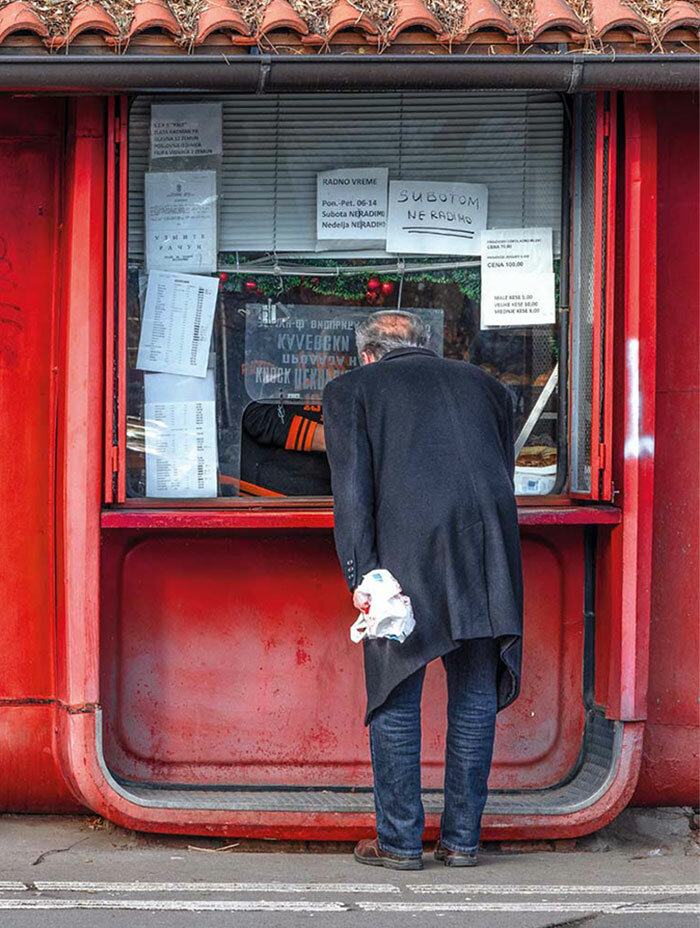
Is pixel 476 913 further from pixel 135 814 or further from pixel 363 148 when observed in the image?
pixel 363 148

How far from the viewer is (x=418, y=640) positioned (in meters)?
4.71

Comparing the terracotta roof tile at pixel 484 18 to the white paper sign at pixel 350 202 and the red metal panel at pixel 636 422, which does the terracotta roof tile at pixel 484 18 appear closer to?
the red metal panel at pixel 636 422

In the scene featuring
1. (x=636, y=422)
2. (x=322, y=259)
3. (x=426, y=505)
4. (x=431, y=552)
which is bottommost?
(x=431, y=552)

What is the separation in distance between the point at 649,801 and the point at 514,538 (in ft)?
4.77

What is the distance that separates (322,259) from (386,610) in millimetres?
1669

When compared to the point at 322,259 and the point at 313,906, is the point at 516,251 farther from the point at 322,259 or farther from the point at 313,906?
the point at 313,906

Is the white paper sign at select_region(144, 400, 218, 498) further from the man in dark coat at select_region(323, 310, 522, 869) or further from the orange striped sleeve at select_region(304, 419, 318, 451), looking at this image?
the man in dark coat at select_region(323, 310, 522, 869)

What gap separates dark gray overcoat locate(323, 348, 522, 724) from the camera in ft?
15.5

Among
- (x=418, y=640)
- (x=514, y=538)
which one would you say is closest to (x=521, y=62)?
(x=514, y=538)

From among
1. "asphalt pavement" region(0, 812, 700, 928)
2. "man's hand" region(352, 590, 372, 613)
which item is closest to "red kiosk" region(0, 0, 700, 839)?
"asphalt pavement" region(0, 812, 700, 928)

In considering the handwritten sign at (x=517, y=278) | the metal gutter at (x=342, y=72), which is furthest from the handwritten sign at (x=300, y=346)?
the metal gutter at (x=342, y=72)

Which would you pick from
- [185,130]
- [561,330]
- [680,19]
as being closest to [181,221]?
[185,130]

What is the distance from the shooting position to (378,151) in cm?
569

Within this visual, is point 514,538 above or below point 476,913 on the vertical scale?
above
